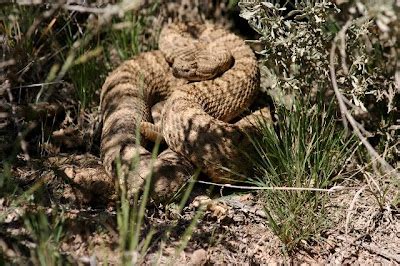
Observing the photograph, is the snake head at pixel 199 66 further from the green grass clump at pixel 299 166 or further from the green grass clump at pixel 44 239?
the green grass clump at pixel 44 239

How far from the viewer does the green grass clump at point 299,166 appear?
4.44 meters

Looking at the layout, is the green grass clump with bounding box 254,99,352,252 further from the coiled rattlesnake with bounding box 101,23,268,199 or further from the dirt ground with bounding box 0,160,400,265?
the coiled rattlesnake with bounding box 101,23,268,199

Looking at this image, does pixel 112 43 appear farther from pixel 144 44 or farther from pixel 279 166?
pixel 279 166

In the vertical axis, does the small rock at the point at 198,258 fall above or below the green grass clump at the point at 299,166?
below

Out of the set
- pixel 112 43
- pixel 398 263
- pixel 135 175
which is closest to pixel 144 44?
pixel 112 43

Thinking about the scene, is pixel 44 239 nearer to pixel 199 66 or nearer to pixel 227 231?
pixel 227 231

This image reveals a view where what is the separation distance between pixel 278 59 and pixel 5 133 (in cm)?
239

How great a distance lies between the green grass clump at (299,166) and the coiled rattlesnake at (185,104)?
11.3 inches

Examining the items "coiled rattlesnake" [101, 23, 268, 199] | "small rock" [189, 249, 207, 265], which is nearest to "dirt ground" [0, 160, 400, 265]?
"small rock" [189, 249, 207, 265]

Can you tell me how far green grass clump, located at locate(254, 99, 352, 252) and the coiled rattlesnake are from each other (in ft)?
0.94

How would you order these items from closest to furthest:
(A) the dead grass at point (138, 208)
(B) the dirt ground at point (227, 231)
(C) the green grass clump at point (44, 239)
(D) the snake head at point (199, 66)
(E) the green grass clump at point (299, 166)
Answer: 1. (C) the green grass clump at point (44, 239)
2. (A) the dead grass at point (138, 208)
3. (B) the dirt ground at point (227, 231)
4. (E) the green grass clump at point (299, 166)
5. (D) the snake head at point (199, 66)

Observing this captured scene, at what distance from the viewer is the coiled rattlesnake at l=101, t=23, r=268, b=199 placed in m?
4.88

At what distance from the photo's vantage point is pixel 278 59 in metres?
5.15

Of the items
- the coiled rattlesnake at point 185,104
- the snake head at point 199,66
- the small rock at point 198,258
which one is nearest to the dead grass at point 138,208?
the small rock at point 198,258
